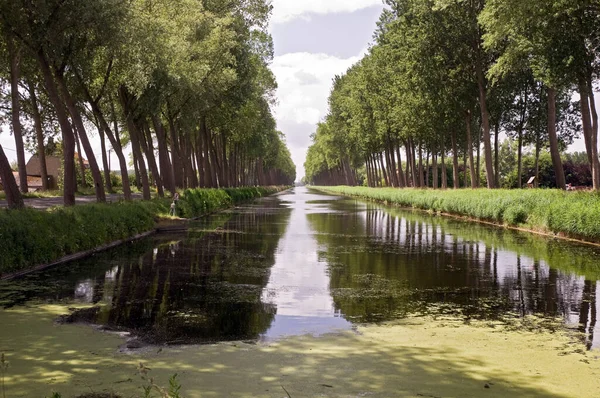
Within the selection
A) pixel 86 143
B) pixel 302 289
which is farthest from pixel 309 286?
pixel 86 143

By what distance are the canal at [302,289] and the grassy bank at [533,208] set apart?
45.5 inches

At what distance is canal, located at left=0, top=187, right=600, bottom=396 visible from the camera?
8445 millimetres

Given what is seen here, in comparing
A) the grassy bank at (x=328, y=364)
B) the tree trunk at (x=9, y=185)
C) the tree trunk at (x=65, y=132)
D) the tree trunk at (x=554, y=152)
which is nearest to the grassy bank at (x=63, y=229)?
the tree trunk at (x=9, y=185)

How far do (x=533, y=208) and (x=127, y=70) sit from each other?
20094mm

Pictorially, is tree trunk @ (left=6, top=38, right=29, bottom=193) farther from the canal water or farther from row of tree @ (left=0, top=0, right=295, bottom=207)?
the canal water

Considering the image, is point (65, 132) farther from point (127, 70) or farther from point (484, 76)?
point (484, 76)

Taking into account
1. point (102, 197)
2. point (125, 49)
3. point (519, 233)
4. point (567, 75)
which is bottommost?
point (519, 233)

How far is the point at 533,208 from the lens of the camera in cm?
2547

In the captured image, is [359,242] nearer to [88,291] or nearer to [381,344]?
[88,291]

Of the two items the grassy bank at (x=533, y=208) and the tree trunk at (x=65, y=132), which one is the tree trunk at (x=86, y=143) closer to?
the tree trunk at (x=65, y=132)

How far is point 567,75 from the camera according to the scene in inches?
947

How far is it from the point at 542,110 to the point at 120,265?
125ft

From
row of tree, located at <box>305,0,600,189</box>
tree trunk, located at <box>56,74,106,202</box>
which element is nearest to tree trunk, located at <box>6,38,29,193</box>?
tree trunk, located at <box>56,74,106,202</box>


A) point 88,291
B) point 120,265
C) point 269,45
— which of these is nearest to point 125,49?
point 120,265
